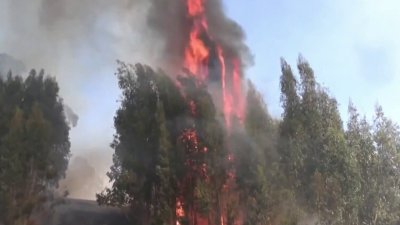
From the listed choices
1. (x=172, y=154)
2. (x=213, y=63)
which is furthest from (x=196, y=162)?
(x=213, y=63)

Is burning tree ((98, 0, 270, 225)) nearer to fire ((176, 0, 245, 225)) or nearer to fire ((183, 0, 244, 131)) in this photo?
fire ((176, 0, 245, 225))

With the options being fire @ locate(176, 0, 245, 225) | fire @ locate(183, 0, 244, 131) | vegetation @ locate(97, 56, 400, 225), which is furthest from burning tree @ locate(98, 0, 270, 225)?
fire @ locate(183, 0, 244, 131)

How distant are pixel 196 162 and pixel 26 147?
11545 millimetres

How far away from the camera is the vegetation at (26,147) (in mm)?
28625

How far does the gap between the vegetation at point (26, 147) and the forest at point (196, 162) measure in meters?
0.07

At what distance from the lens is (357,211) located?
40500 millimetres

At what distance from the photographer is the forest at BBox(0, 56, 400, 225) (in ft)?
101

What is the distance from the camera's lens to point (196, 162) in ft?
111

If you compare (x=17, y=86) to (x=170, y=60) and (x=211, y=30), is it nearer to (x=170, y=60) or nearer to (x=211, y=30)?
(x=170, y=60)

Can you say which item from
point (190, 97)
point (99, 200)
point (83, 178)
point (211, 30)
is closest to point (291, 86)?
point (211, 30)

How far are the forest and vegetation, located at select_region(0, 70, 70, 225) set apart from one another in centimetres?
7

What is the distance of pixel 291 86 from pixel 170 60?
12.2 metres

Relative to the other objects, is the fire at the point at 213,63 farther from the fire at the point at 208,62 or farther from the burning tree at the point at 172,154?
the burning tree at the point at 172,154

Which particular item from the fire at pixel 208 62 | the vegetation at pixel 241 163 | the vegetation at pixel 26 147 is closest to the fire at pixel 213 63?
the fire at pixel 208 62
